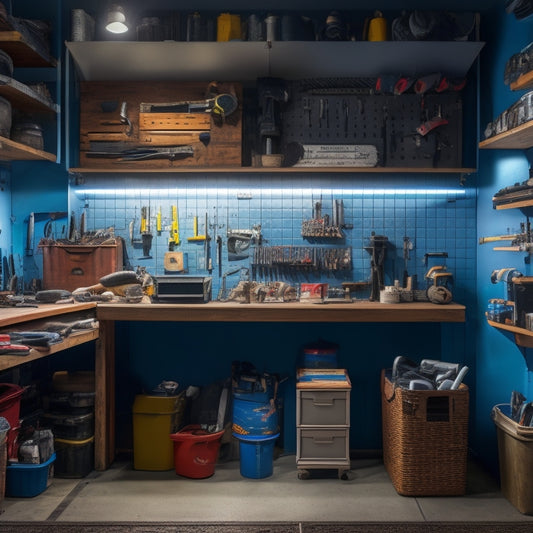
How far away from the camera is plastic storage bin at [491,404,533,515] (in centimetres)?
274

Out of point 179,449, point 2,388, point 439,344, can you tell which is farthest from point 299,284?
point 2,388

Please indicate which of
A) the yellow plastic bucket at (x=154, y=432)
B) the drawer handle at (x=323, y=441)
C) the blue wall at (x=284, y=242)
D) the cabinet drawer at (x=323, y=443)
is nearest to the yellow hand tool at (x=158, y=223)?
the blue wall at (x=284, y=242)

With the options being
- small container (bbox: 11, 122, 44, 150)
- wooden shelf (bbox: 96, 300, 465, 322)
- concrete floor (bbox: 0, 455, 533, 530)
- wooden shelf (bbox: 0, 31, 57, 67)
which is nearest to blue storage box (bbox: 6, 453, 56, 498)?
concrete floor (bbox: 0, 455, 533, 530)

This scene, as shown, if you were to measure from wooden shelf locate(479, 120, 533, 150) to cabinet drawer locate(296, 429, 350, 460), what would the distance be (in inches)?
77.9

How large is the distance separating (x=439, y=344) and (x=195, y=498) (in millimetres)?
2007

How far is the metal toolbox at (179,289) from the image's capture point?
132 inches

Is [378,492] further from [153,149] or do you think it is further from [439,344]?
[153,149]

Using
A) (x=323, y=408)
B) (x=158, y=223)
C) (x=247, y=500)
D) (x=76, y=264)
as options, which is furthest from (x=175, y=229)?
(x=247, y=500)

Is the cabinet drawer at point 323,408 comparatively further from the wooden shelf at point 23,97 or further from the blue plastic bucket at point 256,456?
the wooden shelf at point 23,97

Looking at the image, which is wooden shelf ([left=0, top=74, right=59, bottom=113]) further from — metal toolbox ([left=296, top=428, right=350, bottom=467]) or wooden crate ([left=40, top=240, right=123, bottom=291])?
metal toolbox ([left=296, top=428, right=350, bottom=467])

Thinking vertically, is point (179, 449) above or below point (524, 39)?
below

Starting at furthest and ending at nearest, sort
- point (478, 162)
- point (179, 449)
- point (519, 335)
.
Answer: point (478, 162), point (179, 449), point (519, 335)

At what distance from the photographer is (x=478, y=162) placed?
3678mm

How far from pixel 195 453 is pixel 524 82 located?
2.85m
